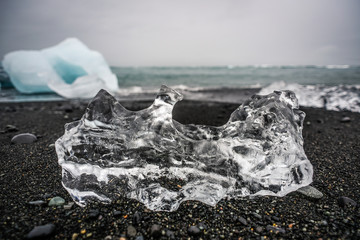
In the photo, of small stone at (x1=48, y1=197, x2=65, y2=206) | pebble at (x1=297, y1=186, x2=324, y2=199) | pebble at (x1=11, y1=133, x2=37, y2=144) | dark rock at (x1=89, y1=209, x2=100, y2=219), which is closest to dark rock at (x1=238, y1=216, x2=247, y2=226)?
pebble at (x1=297, y1=186, x2=324, y2=199)

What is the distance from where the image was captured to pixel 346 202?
5.58 feet

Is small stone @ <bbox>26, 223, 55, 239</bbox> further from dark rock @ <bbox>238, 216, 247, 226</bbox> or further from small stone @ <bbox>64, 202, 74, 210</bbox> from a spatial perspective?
dark rock @ <bbox>238, 216, 247, 226</bbox>

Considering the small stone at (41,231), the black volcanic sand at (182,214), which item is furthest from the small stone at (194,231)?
the small stone at (41,231)

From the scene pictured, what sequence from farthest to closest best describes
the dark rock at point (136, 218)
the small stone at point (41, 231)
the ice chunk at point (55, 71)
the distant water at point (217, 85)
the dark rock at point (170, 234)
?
1. the ice chunk at point (55, 71)
2. the distant water at point (217, 85)
3. the dark rock at point (136, 218)
4. the dark rock at point (170, 234)
5. the small stone at point (41, 231)

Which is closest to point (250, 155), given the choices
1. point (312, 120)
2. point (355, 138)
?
point (355, 138)

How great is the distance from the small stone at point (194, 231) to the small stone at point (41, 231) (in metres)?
0.90

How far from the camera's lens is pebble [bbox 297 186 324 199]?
1.81 meters

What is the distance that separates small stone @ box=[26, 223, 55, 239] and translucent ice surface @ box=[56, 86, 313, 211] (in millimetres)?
373

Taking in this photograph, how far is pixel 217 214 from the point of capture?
1.61 metres

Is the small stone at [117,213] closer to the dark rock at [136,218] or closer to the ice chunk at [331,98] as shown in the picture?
the dark rock at [136,218]

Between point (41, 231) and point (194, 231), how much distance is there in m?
0.99

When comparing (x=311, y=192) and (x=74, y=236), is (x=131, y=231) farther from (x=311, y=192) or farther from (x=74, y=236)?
(x=311, y=192)

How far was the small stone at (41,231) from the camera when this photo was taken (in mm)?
1291

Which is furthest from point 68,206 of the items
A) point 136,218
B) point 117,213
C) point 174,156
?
point 174,156
